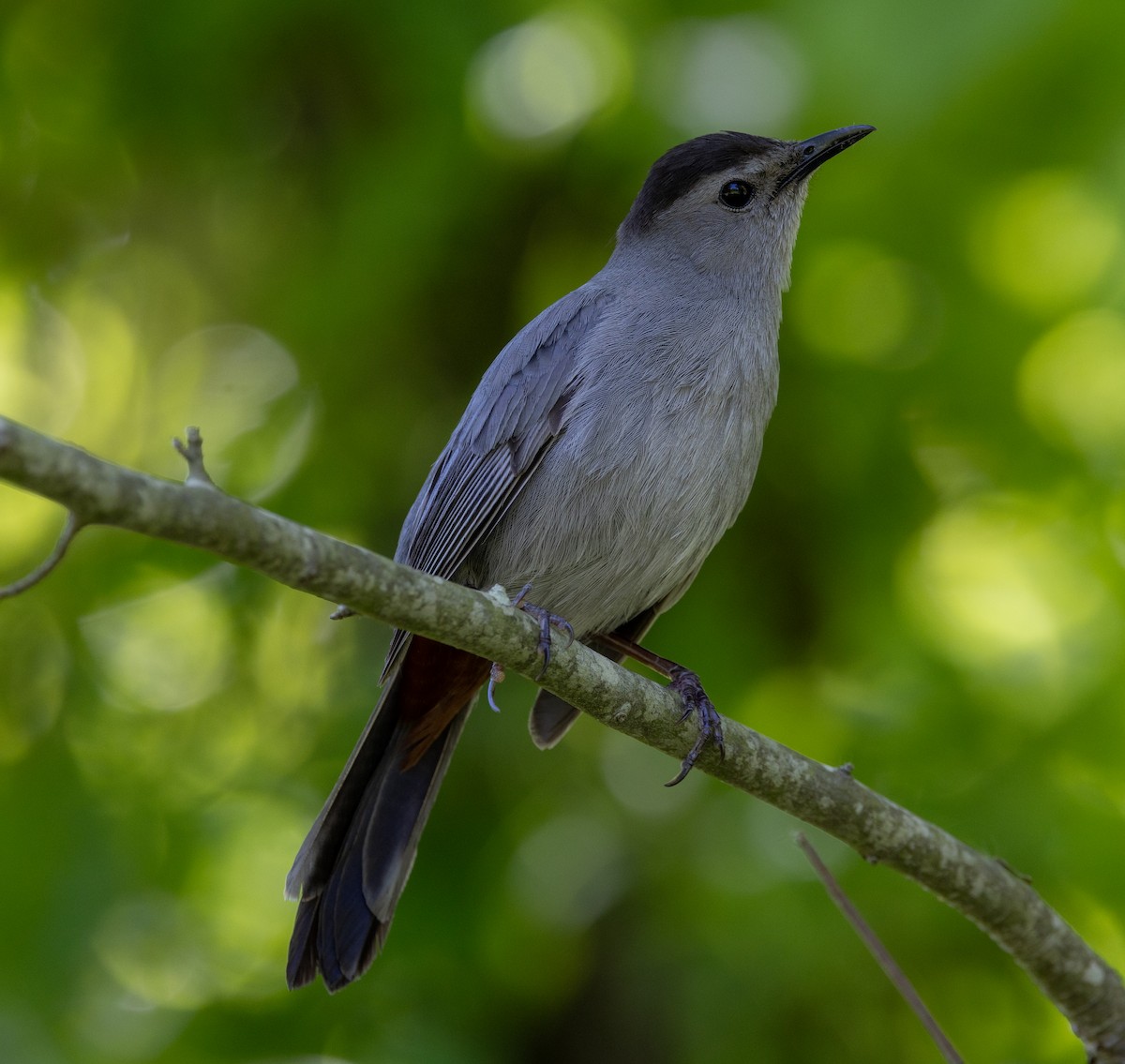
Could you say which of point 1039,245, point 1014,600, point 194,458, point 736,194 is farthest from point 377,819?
point 1039,245

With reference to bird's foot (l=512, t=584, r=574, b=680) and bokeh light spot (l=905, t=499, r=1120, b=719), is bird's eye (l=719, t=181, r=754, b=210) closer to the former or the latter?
bokeh light spot (l=905, t=499, r=1120, b=719)

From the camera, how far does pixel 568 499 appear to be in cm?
335

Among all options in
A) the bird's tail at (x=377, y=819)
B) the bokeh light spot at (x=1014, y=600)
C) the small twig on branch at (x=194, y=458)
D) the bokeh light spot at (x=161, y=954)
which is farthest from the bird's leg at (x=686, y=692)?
the bokeh light spot at (x=161, y=954)

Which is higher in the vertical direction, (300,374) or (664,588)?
(300,374)

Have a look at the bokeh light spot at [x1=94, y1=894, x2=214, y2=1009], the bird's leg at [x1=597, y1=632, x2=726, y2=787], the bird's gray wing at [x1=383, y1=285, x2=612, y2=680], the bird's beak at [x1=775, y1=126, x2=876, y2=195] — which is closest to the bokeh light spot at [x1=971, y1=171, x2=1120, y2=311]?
→ the bird's beak at [x1=775, y1=126, x2=876, y2=195]

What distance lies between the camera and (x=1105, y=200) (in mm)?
3238

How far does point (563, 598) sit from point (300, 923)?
1.09m

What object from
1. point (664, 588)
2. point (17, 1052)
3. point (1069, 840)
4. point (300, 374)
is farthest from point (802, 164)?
point (17, 1052)

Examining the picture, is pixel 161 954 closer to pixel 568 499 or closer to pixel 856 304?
pixel 568 499

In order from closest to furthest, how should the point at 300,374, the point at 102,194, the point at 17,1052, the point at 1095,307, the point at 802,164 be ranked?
the point at 17,1052, the point at 1095,307, the point at 802,164, the point at 300,374, the point at 102,194

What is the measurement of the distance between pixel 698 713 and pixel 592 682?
0.46 m

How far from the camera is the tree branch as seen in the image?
1718 millimetres

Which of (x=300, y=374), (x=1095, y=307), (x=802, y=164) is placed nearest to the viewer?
(x=1095, y=307)

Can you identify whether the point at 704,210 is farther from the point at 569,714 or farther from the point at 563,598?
the point at 569,714
